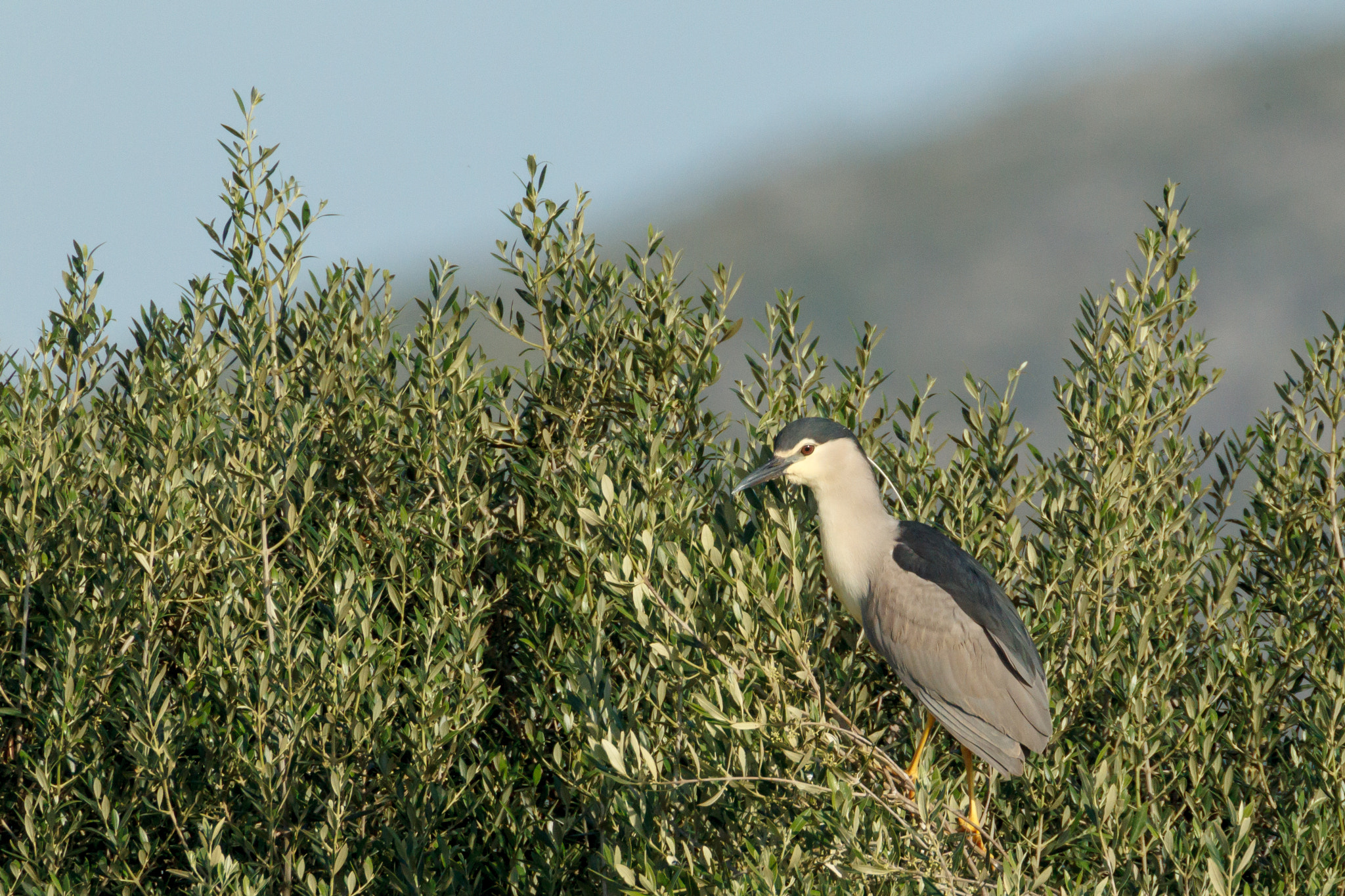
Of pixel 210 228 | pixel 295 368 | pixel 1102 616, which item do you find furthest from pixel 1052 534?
pixel 210 228

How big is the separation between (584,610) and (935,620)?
168 centimetres

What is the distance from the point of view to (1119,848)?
4.45 metres

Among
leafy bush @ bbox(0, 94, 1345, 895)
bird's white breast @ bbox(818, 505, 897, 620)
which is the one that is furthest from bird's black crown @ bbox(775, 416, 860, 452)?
bird's white breast @ bbox(818, 505, 897, 620)

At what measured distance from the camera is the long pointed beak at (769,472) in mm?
5406

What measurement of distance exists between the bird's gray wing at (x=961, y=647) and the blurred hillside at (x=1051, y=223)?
5926 centimetres

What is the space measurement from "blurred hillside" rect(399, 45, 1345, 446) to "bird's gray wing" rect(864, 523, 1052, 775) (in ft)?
194

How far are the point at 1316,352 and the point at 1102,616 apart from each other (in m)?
1.69

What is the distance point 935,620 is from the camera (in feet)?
18.7

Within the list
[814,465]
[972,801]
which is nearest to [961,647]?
[972,801]

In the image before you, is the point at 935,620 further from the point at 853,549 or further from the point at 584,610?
the point at 584,610

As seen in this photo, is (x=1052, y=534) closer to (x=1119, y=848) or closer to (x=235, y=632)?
(x=1119, y=848)

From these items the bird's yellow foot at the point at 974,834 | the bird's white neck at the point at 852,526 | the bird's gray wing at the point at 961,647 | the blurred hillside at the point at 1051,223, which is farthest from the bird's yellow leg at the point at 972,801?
the blurred hillside at the point at 1051,223

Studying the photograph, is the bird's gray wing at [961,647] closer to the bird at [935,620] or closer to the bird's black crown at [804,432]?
the bird at [935,620]

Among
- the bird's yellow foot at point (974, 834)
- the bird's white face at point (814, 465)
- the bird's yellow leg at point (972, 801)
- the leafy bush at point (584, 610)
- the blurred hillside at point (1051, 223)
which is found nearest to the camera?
the leafy bush at point (584, 610)
